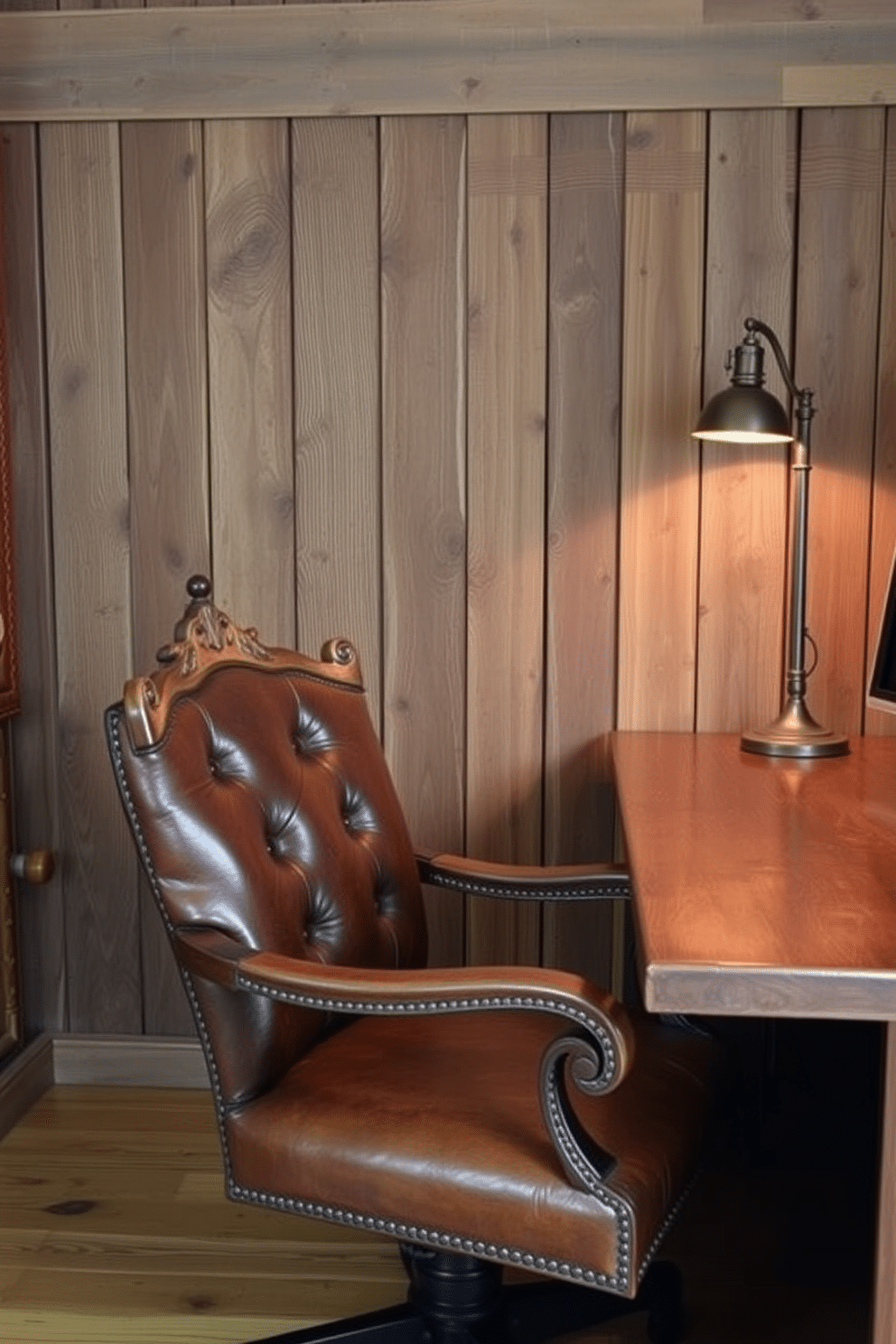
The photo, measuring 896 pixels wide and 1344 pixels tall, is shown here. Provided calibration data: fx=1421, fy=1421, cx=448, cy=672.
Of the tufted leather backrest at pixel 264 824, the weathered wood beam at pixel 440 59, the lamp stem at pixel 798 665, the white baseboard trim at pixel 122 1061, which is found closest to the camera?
the tufted leather backrest at pixel 264 824

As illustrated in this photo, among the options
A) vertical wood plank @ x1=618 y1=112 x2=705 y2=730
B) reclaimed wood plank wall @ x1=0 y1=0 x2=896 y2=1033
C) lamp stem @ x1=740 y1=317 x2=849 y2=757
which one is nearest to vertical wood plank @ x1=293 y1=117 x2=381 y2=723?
reclaimed wood plank wall @ x1=0 y1=0 x2=896 y2=1033

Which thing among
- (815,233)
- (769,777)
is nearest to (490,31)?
(815,233)

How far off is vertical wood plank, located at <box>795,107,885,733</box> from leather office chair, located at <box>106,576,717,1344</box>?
844 mm

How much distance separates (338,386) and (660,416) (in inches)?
23.5

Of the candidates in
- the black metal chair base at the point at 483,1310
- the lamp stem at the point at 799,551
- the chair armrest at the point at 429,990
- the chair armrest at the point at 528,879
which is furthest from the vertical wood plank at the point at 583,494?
the chair armrest at the point at 429,990

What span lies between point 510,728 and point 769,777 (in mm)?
664

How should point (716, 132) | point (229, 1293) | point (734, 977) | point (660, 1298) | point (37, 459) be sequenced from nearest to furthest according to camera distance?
point (734, 977), point (660, 1298), point (229, 1293), point (716, 132), point (37, 459)

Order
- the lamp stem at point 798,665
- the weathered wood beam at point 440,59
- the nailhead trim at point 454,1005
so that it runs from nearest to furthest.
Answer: the nailhead trim at point 454,1005
the lamp stem at point 798,665
the weathered wood beam at point 440,59

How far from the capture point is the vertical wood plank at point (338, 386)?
2596mm

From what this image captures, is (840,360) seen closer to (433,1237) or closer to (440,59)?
(440,59)

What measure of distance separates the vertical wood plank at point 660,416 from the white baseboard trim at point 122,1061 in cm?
109

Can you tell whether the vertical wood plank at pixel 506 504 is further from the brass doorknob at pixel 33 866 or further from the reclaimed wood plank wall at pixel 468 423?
the brass doorknob at pixel 33 866

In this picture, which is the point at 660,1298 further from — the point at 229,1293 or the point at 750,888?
the point at 750,888

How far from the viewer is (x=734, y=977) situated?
1222 millimetres
